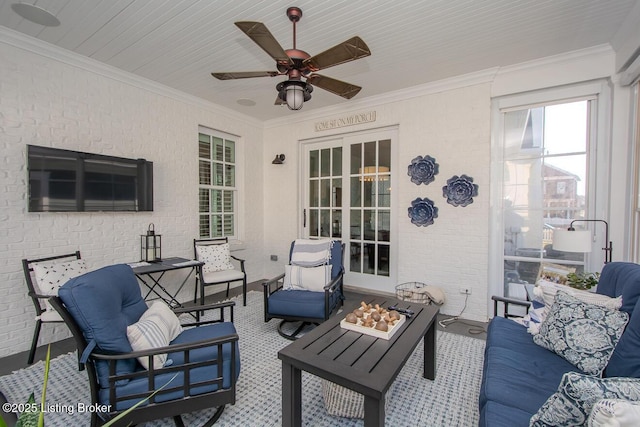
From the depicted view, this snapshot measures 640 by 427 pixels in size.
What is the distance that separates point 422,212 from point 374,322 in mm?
2143

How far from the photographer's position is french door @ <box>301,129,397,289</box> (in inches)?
170

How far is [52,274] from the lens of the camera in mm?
2631

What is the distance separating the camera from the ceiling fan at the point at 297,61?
1833 mm

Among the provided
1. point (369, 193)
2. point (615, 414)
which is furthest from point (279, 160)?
point (615, 414)

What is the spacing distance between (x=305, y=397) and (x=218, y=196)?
133 inches

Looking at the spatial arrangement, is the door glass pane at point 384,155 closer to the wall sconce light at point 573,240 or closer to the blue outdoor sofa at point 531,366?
the wall sconce light at point 573,240

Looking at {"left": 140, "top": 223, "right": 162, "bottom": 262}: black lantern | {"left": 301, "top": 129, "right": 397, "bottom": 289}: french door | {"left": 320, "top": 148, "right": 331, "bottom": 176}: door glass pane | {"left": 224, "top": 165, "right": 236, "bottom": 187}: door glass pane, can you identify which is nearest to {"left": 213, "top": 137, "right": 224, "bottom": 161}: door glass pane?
{"left": 224, "top": 165, "right": 236, "bottom": 187}: door glass pane

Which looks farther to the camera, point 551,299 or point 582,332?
point 551,299

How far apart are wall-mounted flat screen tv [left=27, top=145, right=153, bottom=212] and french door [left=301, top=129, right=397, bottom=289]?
8.09ft

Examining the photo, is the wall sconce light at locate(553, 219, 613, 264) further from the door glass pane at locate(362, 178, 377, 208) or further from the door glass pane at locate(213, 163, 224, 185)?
the door glass pane at locate(213, 163, 224, 185)

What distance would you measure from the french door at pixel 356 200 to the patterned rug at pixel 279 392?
1780 millimetres

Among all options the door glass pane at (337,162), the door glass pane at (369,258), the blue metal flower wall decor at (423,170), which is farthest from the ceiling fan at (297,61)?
the door glass pane at (369,258)

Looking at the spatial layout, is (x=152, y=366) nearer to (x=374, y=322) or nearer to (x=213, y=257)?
(x=374, y=322)

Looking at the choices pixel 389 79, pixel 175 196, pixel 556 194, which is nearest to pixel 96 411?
pixel 175 196
